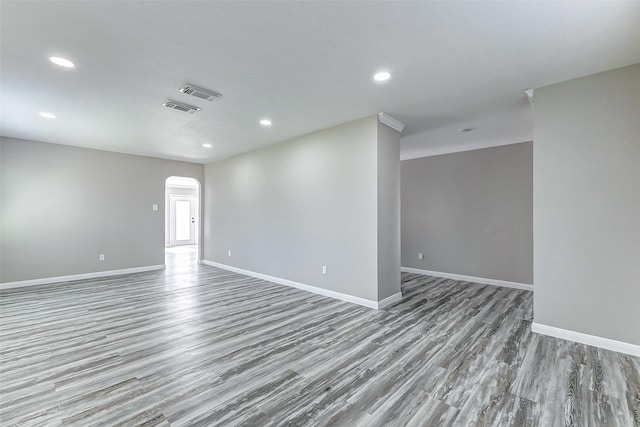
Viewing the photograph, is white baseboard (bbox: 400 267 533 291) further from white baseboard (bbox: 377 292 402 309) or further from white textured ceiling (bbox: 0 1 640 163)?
white textured ceiling (bbox: 0 1 640 163)

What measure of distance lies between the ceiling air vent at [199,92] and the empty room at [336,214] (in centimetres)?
4

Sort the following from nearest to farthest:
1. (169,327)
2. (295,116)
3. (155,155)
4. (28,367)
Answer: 1. (28,367)
2. (169,327)
3. (295,116)
4. (155,155)

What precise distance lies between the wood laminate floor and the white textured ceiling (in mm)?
2723

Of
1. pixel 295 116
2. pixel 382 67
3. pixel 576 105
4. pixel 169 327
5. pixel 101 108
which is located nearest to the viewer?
pixel 382 67

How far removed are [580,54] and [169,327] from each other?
500 centimetres

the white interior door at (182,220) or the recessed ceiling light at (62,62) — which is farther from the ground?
the recessed ceiling light at (62,62)

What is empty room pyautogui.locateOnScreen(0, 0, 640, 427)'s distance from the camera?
1912 mm

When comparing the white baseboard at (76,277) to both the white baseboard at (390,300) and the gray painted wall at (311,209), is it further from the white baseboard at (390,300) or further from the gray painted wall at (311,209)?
the white baseboard at (390,300)

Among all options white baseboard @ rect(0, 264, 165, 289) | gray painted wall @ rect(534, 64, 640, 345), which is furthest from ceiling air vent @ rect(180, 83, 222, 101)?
white baseboard @ rect(0, 264, 165, 289)

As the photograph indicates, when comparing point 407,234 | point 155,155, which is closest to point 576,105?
point 407,234

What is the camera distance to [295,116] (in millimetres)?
3871

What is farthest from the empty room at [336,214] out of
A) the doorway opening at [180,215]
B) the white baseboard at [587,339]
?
the doorway opening at [180,215]

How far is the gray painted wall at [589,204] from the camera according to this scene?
2537 millimetres

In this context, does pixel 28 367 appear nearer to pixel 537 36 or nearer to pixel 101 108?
pixel 101 108
